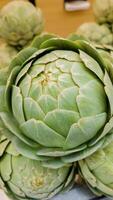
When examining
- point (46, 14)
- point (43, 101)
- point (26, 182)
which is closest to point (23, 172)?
point (26, 182)

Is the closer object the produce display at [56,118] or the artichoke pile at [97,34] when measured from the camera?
the produce display at [56,118]

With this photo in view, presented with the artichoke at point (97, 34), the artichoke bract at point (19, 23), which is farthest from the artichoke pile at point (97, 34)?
the artichoke bract at point (19, 23)

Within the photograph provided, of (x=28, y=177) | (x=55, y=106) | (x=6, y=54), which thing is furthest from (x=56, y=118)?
(x=6, y=54)

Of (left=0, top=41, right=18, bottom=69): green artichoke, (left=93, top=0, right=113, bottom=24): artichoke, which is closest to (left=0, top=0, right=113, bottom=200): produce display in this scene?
(left=0, top=41, right=18, bottom=69): green artichoke

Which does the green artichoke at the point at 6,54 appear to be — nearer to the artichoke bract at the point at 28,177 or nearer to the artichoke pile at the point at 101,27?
the artichoke pile at the point at 101,27

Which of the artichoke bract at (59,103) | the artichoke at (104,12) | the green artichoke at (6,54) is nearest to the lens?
the artichoke bract at (59,103)

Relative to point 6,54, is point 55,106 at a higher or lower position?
higher

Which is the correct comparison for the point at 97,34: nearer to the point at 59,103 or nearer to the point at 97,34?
the point at 97,34
